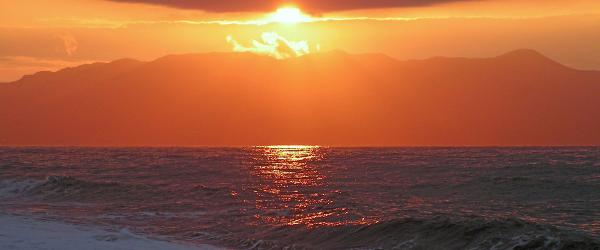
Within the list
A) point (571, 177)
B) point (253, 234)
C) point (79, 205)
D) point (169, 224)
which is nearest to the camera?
point (253, 234)

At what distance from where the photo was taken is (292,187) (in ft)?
177

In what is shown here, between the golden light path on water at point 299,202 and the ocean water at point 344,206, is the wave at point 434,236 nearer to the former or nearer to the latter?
the ocean water at point 344,206

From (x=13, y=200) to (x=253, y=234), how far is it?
2164cm

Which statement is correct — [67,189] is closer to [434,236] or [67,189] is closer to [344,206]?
[344,206]

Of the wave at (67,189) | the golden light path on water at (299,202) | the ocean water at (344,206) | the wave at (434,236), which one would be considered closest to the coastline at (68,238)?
the ocean water at (344,206)

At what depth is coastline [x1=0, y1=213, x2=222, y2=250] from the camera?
2662 cm

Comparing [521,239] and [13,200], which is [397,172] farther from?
[521,239]

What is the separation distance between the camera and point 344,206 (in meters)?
40.3

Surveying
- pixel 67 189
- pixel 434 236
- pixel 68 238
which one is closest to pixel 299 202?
pixel 434 236

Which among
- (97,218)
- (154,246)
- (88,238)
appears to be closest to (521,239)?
(154,246)

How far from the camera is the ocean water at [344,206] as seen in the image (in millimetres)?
30109

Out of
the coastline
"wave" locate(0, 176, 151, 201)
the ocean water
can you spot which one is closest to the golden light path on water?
the ocean water

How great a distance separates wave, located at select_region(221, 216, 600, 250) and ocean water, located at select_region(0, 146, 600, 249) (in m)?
0.04

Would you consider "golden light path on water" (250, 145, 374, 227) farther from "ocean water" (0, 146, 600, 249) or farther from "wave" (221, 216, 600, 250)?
"wave" (221, 216, 600, 250)
